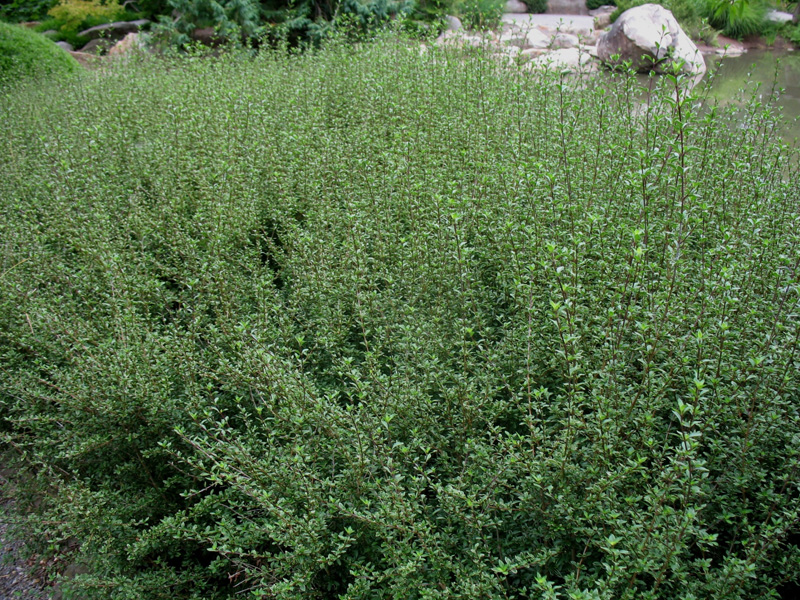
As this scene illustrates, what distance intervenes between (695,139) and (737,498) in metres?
2.49

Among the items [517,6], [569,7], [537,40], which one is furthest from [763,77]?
[569,7]

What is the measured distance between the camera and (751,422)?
6.95 ft

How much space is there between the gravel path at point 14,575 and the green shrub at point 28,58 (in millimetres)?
7558

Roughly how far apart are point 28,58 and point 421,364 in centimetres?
947

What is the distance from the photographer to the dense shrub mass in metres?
2.11

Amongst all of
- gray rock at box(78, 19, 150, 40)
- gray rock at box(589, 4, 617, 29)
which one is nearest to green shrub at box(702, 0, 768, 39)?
gray rock at box(589, 4, 617, 29)

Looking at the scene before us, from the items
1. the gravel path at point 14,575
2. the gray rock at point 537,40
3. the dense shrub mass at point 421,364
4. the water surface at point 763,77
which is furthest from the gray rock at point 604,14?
the gravel path at point 14,575

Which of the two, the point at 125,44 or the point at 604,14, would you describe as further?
the point at 604,14

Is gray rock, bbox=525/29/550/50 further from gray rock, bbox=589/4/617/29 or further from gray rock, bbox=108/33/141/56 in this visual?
gray rock, bbox=108/33/141/56

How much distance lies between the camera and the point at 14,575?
118 inches

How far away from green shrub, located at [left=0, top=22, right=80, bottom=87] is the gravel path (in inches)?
298

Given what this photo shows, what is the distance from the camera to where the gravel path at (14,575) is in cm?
287

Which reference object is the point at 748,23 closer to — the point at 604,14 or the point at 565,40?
the point at 604,14

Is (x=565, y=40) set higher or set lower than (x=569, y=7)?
lower
